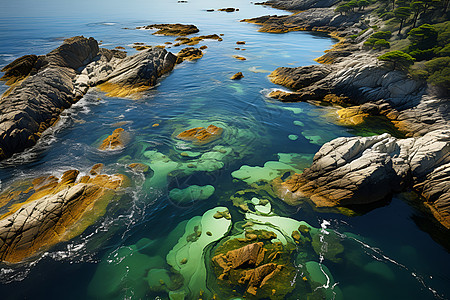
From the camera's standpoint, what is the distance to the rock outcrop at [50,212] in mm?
Result: 12539

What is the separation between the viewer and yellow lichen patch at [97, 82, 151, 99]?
1357 inches

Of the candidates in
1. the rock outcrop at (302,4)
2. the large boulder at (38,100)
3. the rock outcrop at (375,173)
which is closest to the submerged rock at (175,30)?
the large boulder at (38,100)

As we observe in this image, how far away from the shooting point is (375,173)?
15.8m

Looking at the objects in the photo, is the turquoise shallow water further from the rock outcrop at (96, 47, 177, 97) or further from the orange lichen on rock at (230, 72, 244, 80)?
the rock outcrop at (96, 47, 177, 97)

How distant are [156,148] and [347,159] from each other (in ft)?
56.2

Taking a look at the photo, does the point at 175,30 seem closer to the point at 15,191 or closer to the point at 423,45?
the point at 423,45

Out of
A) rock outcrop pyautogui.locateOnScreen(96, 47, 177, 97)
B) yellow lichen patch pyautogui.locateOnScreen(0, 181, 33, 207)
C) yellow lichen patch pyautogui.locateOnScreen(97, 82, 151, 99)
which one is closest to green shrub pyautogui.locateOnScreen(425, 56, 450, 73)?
yellow lichen patch pyautogui.locateOnScreen(97, 82, 151, 99)

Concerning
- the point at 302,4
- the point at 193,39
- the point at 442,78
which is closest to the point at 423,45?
the point at 442,78

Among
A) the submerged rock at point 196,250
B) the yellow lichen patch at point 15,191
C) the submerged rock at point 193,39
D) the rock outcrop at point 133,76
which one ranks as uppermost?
the submerged rock at point 193,39

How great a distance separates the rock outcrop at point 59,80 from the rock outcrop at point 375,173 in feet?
84.6

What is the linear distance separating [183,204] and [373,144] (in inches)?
611

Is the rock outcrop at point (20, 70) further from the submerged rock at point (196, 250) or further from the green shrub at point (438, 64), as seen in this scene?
the green shrub at point (438, 64)

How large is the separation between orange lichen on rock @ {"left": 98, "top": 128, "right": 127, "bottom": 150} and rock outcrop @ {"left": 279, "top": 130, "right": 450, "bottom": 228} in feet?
53.8

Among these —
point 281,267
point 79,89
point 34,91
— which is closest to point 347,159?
point 281,267
